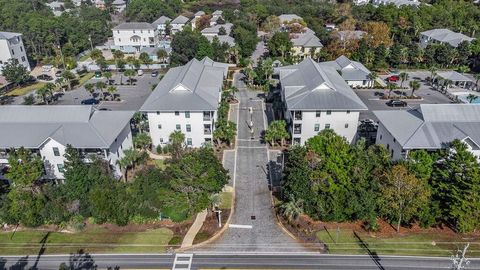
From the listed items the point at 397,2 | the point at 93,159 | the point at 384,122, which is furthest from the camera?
the point at 397,2

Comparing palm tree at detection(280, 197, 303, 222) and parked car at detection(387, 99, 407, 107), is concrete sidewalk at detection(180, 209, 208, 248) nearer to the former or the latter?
palm tree at detection(280, 197, 303, 222)

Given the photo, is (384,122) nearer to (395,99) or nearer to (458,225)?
(458,225)

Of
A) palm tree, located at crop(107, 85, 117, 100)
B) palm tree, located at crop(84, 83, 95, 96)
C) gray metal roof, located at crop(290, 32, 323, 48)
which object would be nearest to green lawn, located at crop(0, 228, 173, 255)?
palm tree, located at crop(107, 85, 117, 100)

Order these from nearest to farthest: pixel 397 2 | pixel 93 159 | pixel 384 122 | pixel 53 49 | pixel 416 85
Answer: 1. pixel 93 159
2. pixel 384 122
3. pixel 416 85
4. pixel 53 49
5. pixel 397 2

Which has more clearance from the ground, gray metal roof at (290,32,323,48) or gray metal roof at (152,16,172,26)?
gray metal roof at (152,16,172,26)

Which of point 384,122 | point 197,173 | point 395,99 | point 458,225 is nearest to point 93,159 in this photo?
point 197,173

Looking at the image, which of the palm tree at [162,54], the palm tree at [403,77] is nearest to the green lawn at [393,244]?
the palm tree at [403,77]
